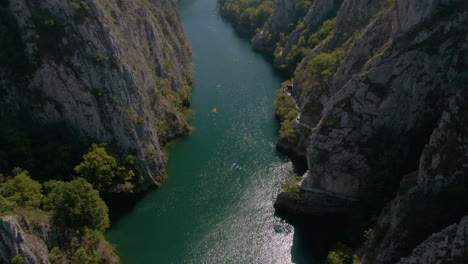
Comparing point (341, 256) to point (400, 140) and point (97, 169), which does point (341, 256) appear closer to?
point (400, 140)

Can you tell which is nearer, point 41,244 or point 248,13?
point 41,244

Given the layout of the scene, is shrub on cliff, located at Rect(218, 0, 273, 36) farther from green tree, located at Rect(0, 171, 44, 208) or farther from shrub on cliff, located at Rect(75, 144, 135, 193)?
green tree, located at Rect(0, 171, 44, 208)

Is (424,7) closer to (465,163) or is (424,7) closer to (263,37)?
(465,163)

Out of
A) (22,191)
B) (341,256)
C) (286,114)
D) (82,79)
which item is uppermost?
(341,256)

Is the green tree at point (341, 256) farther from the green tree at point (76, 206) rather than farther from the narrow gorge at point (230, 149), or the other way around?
the green tree at point (76, 206)

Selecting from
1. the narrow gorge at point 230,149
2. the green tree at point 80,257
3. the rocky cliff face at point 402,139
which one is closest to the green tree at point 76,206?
the narrow gorge at point 230,149

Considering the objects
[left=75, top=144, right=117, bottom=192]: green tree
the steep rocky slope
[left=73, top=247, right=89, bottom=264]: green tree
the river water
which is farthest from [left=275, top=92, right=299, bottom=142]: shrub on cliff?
[left=73, top=247, right=89, bottom=264]: green tree

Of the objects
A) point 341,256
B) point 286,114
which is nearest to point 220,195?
point 341,256
